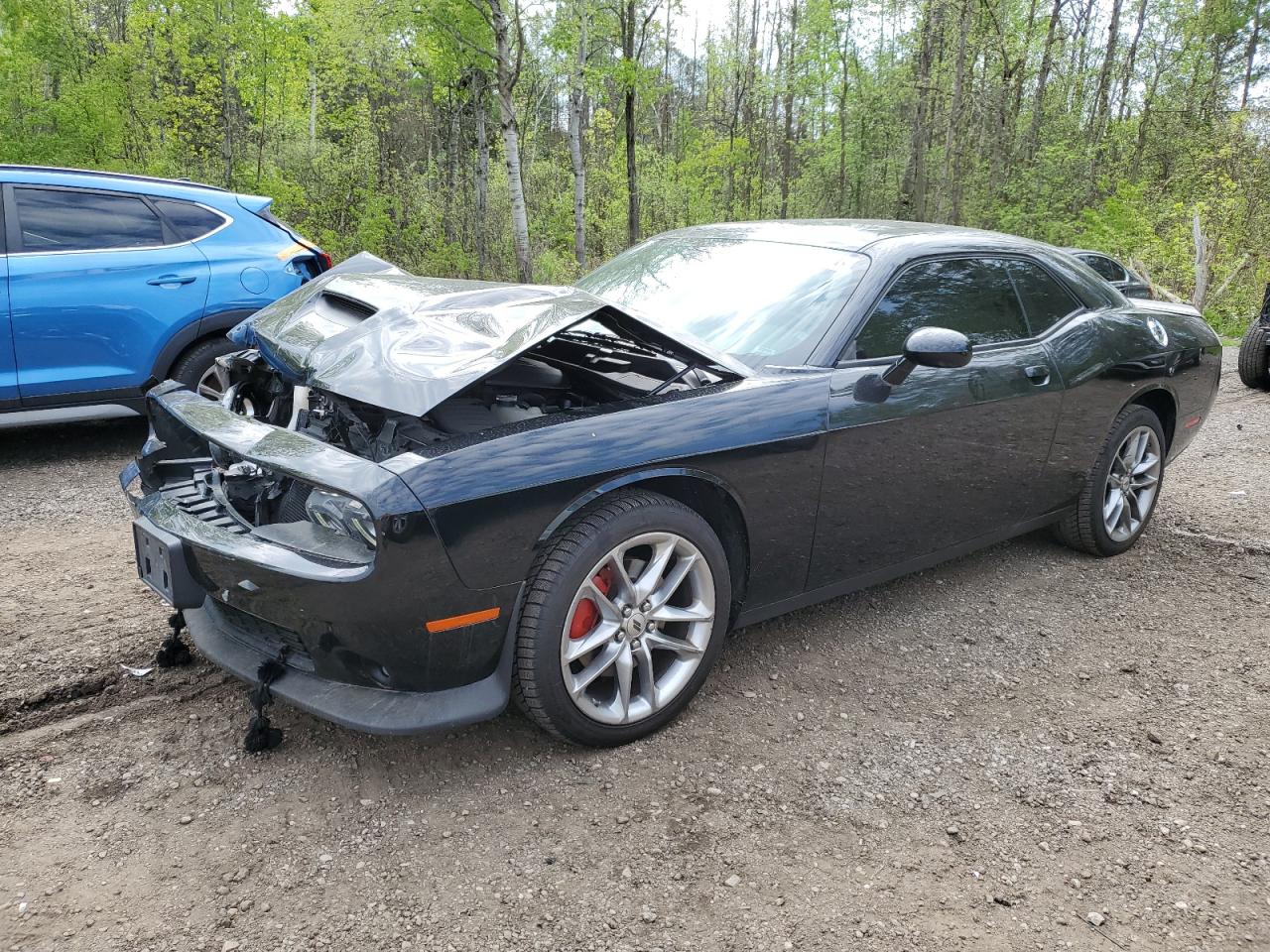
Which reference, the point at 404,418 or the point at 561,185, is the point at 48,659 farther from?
the point at 561,185

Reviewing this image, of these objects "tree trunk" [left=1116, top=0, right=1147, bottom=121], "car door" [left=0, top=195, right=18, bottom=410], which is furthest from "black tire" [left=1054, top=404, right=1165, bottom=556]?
"tree trunk" [left=1116, top=0, right=1147, bottom=121]

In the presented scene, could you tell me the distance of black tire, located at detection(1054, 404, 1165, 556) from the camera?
410 cm

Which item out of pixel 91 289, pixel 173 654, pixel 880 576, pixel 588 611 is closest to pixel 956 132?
pixel 91 289

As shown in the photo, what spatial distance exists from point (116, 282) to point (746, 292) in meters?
4.10

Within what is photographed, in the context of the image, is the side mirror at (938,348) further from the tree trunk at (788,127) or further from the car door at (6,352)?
the tree trunk at (788,127)

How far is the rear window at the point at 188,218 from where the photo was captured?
219 inches

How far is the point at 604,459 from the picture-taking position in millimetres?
2393

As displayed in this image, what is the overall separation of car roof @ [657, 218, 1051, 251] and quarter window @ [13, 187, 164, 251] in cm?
369

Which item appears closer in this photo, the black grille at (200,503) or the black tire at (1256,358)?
the black grille at (200,503)

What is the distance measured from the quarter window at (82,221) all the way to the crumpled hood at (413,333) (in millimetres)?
2835

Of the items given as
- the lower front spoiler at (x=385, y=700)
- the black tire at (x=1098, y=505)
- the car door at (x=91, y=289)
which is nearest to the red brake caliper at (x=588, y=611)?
the lower front spoiler at (x=385, y=700)

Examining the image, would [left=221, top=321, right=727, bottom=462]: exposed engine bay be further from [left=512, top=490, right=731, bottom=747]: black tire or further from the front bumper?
[left=512, top=490, right=731, bottom=747]: black tire

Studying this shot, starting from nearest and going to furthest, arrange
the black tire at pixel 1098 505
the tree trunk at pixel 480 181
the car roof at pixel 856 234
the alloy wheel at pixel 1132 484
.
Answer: the car roof at pixel 856 234 → the black tire at pixel 1098 505 → the alloy wheel at pixel 1132 484 → the tree trunk at pixel 480 181

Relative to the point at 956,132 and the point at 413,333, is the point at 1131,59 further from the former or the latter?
the point at 413,333
